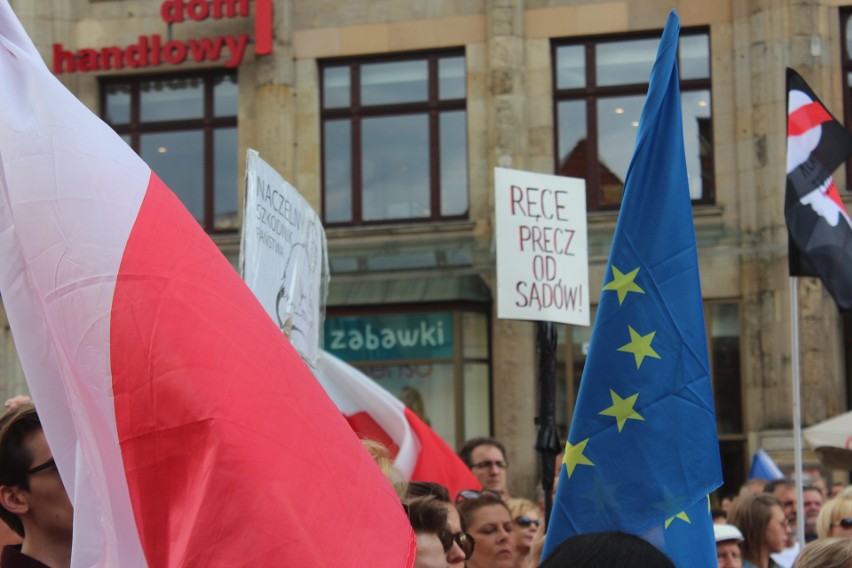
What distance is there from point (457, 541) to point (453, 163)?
15502 millimetres

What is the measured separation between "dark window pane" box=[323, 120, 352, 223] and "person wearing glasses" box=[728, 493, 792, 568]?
13.4 m

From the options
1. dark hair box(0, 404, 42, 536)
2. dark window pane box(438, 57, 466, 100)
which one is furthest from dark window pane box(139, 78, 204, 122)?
dark hair box(0, 404, 42, 536)

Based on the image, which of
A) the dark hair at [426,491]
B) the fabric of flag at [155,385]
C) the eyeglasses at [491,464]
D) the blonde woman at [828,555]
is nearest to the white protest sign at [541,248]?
the eyeglasses at [491,464]

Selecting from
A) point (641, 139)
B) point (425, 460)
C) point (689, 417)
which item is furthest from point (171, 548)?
point (425, 460)

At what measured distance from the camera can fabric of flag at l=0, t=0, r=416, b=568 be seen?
2.89m

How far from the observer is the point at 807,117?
9.02 m

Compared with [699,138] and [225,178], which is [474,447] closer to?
[699,138]

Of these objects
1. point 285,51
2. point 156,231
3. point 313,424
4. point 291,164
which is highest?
point 285,51

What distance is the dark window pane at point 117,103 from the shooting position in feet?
71.6

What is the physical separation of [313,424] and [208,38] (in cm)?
1878

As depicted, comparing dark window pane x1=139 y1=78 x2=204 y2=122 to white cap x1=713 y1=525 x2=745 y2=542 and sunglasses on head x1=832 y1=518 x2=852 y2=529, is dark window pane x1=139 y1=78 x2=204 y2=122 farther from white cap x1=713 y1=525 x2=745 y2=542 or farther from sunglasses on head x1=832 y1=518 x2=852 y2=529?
sunglasses on head x1=832 y1=518 x2=852 y2=529

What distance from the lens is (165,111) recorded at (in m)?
21.7

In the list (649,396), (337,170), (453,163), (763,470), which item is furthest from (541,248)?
(337,170)

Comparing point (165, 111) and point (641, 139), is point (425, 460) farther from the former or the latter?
point (165, 111)
